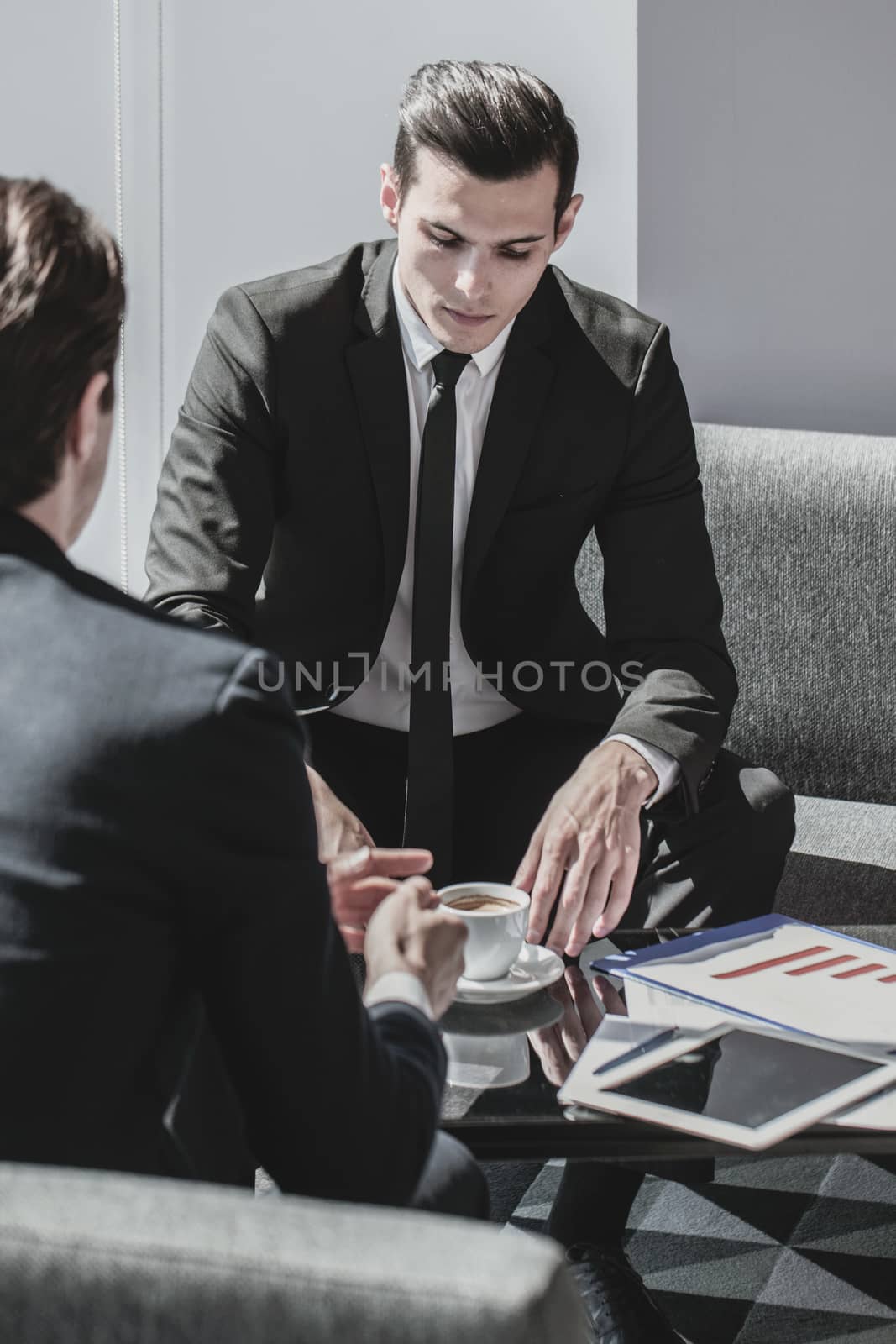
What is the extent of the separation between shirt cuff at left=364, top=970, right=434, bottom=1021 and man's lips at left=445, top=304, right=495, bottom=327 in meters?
1.12

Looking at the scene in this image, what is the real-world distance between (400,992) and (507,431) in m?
1.22

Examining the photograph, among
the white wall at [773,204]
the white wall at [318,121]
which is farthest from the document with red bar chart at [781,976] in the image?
the white wall at [318,121]

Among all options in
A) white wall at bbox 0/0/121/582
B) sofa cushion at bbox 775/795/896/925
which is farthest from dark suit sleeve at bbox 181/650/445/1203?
white wall at bbox 0/0/121/582

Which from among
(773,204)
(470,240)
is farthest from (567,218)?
(773,204)

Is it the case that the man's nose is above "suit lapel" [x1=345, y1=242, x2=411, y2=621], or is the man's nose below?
above

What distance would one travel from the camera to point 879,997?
129 centimetres

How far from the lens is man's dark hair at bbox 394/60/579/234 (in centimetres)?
179

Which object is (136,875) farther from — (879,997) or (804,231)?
(804,231)

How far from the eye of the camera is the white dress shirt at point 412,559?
6.73ft

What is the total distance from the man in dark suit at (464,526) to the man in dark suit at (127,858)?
1.02 metres

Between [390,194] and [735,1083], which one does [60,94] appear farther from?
[735,1083]

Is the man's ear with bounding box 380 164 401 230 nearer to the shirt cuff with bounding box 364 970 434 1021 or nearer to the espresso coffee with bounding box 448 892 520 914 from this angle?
the espresso coffee with bounding box 448 892 520 914

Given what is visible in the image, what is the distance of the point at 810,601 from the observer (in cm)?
251

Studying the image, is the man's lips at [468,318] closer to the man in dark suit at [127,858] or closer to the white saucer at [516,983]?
the white saucer at [516,983]
